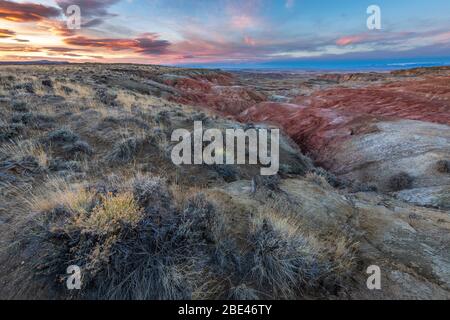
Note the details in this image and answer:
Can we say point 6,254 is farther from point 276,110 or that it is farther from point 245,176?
point 276,110

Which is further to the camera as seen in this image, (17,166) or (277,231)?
(17,166)

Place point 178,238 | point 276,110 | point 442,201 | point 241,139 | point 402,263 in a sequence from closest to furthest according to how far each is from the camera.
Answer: point 178,238 < point 402,263 < point 442,201 < point 241,139 < point 276,110

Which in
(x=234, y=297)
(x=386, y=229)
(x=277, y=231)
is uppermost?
(x=277, y=231)

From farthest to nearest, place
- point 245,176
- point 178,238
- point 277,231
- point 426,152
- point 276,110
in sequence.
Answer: point 276,110, point 426,152, point 245,176, point 277,231, point 178,238

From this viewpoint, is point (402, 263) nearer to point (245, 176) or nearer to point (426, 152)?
point (245, 176)

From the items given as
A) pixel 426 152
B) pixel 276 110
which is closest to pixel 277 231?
pixel 426 152

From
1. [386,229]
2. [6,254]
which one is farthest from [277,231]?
[6,254]

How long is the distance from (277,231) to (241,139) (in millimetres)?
6089

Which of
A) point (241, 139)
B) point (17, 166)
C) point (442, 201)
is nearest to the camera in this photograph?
point (17, 166)

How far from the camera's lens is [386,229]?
18.2 ft

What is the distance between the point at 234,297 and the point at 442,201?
924cm

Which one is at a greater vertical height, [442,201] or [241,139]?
[241,139]

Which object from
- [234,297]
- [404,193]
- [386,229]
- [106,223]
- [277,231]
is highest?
[106,223]

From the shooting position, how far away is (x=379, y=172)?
40.2 ft
